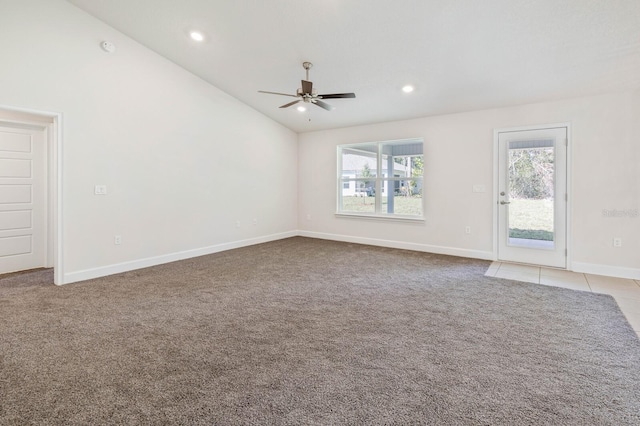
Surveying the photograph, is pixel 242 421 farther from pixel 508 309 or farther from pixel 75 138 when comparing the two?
pixel 75 138

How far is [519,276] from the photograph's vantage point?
14.1 ft

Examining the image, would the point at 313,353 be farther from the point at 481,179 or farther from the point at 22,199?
the point at 22,199

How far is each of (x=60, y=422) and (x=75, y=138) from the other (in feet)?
11.9

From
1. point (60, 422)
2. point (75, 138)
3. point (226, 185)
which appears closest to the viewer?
point (60, 422)

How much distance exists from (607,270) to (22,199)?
28.1 feet

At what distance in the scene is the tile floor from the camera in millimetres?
3238

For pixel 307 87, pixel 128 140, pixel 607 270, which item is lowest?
pixel 607 270

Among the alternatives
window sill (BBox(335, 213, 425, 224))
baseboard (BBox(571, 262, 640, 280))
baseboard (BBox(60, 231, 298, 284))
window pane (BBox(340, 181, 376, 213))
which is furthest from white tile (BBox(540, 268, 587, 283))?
baseboard (BBox(60, 231, 298, 284))

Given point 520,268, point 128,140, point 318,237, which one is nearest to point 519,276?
point 520,268

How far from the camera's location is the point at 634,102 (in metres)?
4.11

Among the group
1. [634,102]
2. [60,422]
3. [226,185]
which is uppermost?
[634,102]

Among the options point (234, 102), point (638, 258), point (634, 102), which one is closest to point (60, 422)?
point (234, 102)

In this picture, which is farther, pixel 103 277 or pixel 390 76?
pixel 390 76

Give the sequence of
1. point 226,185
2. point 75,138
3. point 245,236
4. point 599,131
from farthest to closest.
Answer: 1. point 245,236
2. point 226,185
3. point 599,131
4. point 75,138
